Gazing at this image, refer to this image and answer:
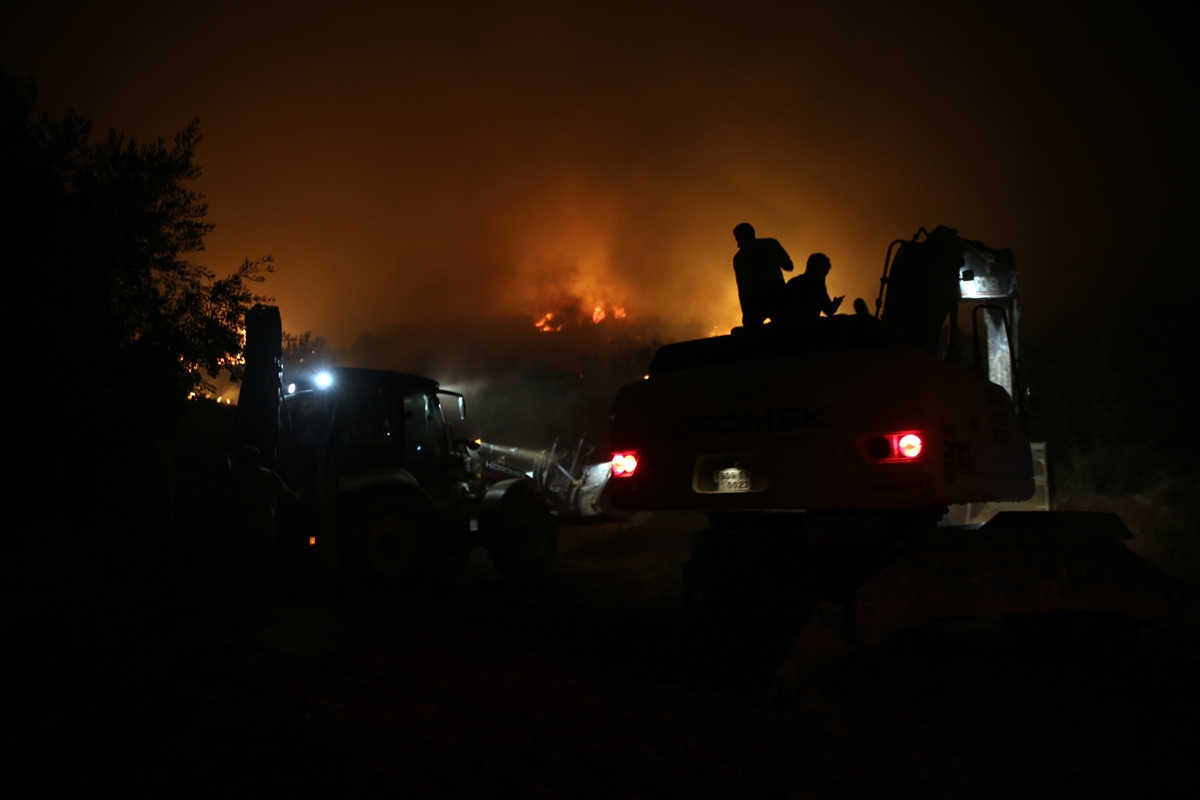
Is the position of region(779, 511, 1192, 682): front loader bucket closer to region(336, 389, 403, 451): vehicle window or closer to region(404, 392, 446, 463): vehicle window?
region(336, 389, 403, 451): vehicle window

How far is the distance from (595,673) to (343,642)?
7.91ft

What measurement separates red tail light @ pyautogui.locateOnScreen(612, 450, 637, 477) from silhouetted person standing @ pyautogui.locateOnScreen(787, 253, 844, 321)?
159cm

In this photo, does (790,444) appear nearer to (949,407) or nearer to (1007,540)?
(949,407)

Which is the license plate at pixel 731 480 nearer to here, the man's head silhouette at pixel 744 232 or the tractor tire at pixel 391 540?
the man's head silhouette at pixel 744 232

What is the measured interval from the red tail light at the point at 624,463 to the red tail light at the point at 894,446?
5.16 feet

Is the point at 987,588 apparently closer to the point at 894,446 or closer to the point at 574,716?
the point at 894,446

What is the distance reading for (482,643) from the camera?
6375 mm

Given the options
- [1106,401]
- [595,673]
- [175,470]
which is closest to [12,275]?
[175,470]

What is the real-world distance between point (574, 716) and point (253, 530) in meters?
4.46

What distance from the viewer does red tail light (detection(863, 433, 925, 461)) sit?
151 inches

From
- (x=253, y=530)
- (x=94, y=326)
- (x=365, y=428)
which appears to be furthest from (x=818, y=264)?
(x=94, y=326)

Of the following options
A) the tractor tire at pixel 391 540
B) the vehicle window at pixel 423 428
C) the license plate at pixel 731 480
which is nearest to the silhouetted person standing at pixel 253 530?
the tractor tire at pixel 391 540

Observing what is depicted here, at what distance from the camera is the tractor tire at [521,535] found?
10258mm

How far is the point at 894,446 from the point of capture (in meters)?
3.87
